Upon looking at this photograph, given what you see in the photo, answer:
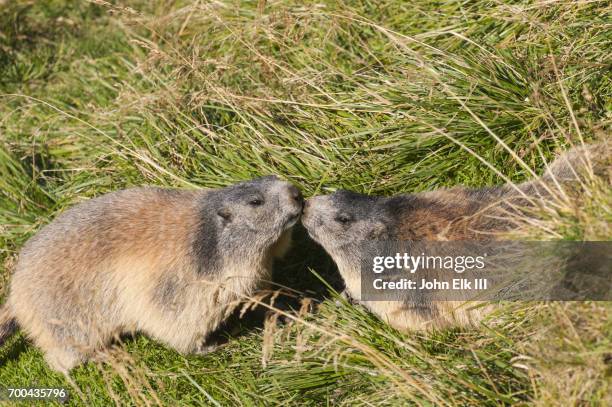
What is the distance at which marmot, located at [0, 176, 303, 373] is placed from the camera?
6.49 m

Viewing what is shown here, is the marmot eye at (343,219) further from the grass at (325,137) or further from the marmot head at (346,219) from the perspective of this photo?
the grass at (325,137)

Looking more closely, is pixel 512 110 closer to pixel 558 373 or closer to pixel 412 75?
pixel 412 75

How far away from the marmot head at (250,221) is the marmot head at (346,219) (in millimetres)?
174

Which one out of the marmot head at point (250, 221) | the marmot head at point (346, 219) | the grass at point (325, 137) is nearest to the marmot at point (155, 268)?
the marmot head at point (250, 221)

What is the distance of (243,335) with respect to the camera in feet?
22.4

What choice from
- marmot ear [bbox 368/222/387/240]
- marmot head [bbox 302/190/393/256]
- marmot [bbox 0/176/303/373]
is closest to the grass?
marmot [bbox 0/176/303/373]

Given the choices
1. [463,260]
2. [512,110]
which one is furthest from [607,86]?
[463,260]

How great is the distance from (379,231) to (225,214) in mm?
1396

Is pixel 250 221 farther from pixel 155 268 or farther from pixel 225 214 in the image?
pixel 155 268

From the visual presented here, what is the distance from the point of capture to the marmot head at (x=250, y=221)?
651 centimetres

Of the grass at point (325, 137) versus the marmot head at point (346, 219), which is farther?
the marmot head at point (346, 219)

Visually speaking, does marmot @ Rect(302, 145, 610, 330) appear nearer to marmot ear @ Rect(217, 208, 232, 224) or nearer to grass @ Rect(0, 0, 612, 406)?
grass @ Rect(0, 0, 612, 406)

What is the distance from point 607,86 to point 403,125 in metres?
1.92

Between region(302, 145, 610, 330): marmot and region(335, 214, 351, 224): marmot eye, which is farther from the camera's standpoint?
region(335, 214, 351, 224): marmot eye
